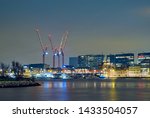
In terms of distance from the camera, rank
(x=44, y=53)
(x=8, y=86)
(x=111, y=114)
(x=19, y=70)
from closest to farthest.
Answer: (x=111, y=114)
(x=8, y=86)
(x=19, y=70)
(x=44, y=53)

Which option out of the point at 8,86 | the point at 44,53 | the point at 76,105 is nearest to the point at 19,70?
the point at 8,86

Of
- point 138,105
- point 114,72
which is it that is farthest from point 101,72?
point 138,105

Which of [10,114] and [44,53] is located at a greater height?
[44,53]

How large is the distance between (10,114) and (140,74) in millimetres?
154737

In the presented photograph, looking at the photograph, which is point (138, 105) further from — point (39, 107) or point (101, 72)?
point (101, 72)

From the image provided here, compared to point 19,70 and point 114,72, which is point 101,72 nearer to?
point 114,72

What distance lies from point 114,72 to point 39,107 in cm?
15697

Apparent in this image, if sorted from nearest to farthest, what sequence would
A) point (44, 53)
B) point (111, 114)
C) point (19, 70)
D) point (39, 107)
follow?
point (111, 114), point (39, 107), point (19, 70), point (44, 53)

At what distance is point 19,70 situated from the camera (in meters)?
89.6

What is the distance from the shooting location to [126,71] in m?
169

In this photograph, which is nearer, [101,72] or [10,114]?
[10,114]

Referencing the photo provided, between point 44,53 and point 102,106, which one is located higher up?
point 44,53

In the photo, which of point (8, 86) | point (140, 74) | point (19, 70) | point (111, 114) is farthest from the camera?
point (140, 74)

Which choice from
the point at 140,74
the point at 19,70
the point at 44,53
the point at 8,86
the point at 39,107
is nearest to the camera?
the point at 39,107
